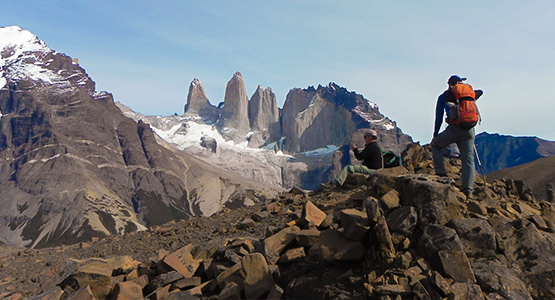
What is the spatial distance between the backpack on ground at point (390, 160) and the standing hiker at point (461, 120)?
3515 millimetres

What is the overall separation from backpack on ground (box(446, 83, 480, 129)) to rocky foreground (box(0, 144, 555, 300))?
2052 mm

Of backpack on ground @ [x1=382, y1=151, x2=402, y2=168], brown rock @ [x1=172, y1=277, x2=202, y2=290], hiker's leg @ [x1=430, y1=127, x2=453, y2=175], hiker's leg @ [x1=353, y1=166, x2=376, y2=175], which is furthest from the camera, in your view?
backpack on ground @ [x1=382, y1=151, x2=402, y2=168]

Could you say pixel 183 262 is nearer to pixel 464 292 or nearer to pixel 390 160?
pixel 464 292

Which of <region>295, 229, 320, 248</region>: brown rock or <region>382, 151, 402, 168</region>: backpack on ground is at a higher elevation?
<region>382, 151, 402, 168</region>: backpack on ground

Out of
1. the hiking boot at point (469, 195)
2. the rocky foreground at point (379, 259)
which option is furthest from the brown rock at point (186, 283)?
the hiking boot at point (469, 195)

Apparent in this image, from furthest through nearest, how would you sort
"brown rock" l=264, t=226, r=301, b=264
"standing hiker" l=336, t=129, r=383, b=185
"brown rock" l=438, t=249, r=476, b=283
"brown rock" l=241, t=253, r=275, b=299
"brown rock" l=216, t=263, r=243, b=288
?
1. "standing hiker" l=336, t=129, r=383, b=185
2. "brown rock" l=264, t=226, r=301, b=264
3. "brown rock" l=216, t=263, r=243, b=288
4. "brown rock" l=241, t=253, r=275, b=299
5. "brown rock" l=438, t=249, r=476, b=283

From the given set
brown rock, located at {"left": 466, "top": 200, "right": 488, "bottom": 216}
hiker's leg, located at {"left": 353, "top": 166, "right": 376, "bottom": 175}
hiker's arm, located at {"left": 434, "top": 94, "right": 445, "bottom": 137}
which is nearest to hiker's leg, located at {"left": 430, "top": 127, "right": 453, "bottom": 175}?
hiker's arm, located at {"left": 434, "top": 94, "right": 445, "bottom": 137}

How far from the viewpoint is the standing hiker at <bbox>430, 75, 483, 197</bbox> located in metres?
11.1

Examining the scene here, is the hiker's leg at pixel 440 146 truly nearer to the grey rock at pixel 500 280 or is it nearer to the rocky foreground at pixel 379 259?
the rocky foreground at pixel 379 259

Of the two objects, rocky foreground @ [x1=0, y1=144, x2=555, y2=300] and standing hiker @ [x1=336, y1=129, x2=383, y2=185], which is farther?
standing hiker @ [x1=336, y1=129, x2=383, y2=185]

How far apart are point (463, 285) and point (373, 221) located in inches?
87.9

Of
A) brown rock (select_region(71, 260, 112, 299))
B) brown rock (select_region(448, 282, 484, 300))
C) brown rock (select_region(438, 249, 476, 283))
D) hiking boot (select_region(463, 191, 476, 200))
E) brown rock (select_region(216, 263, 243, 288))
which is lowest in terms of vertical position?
brown rock (select_region(71, 260, 112, 299))

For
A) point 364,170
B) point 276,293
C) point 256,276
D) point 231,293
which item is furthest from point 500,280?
point 364,170

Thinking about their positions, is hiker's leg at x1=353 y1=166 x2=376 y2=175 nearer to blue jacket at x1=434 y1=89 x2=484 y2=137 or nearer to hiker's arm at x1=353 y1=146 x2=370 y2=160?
hiker's arm at x1=353 y1=146 x2=370 y2=160
